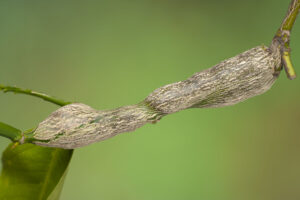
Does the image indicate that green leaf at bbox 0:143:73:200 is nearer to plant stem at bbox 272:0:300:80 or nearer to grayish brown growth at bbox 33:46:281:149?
grayish brown growth at bbox 33:46:281:149

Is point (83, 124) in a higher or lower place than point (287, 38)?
lower

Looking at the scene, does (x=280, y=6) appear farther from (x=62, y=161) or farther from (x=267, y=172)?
(x=62, y=161)

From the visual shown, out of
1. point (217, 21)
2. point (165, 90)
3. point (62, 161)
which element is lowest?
point (62, 161)

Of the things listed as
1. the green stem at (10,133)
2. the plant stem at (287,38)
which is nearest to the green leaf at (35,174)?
the green stem at (10,133)

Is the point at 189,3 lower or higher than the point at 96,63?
higher

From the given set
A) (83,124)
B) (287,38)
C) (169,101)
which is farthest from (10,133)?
(287,38)

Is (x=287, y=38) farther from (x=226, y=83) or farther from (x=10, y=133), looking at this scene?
(x=10, y=133)

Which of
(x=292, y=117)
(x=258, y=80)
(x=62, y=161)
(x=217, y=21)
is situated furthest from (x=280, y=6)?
(x=62, y=161)

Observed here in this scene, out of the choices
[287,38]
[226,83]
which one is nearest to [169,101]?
[226,83]
